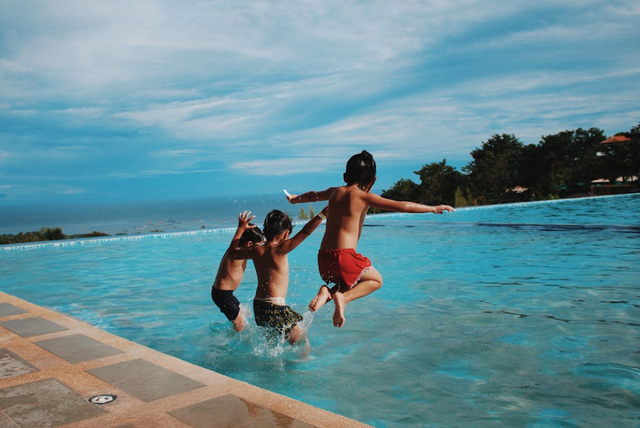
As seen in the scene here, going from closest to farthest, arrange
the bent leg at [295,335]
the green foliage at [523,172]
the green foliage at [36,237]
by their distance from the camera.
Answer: the bent leg at [295,335] → the green foliage at [36,237] → the green foliage at [523,172]

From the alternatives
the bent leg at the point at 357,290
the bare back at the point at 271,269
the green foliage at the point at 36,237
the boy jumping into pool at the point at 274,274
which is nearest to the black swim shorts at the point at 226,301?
the boy jumping into pool at the point at 274,274

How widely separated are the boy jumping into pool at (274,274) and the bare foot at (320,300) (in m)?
0.65

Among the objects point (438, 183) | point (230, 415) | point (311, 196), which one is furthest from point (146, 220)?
point (230, 415)

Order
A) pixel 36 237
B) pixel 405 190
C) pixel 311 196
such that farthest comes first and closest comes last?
pixel 405 190, pixel 36 237, pixel 311 196

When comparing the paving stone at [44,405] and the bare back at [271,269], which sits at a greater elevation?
the bare back at [271,269]

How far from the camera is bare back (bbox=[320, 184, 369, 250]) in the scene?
4.09m

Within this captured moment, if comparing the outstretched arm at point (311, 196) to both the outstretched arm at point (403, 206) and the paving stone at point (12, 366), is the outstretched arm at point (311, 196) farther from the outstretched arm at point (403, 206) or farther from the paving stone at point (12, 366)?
the paving stone at point (12, 366)

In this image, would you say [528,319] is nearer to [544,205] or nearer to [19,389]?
[19,389]

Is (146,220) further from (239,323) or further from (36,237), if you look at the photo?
(239,323)

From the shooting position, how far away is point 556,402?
383cm

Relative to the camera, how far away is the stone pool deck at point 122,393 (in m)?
2.57

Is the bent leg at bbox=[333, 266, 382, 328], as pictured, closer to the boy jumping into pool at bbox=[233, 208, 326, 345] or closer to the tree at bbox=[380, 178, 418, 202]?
the boy jumping into pool at bbox=[233, 208, 326, 345]

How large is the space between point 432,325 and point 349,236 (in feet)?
9.15

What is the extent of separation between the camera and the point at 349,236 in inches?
162
